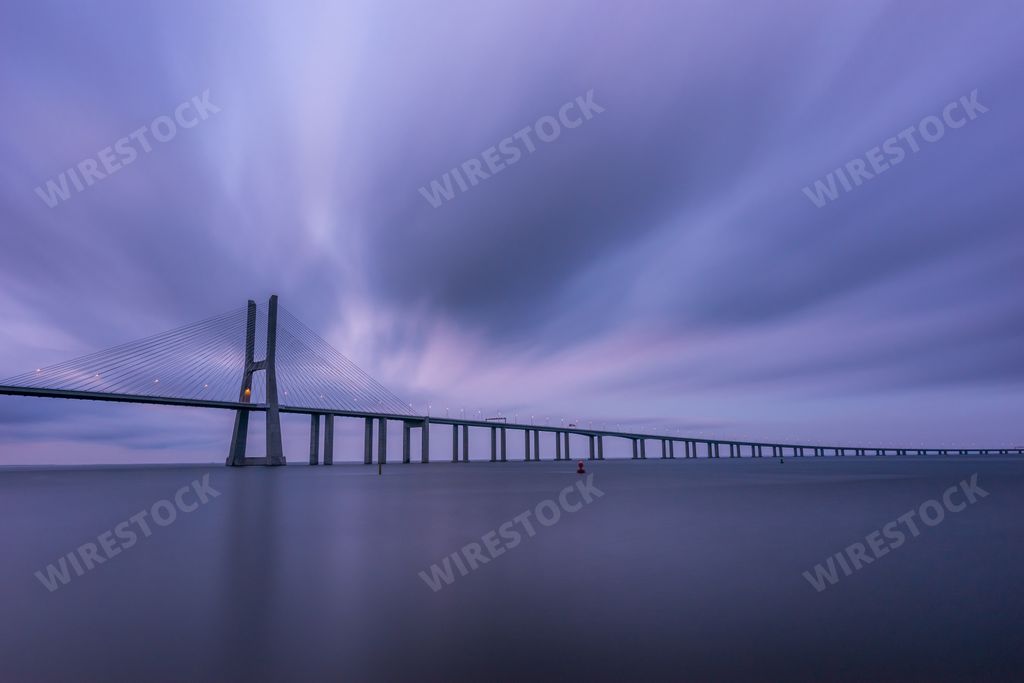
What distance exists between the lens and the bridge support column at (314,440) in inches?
3425

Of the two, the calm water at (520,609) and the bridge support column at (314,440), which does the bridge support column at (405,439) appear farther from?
the calm water at (520,609)

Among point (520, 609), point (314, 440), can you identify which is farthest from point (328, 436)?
point (520, 609)

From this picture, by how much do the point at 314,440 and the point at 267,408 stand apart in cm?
2639

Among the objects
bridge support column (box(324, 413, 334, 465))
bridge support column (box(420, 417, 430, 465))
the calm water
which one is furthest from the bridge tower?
the calm water

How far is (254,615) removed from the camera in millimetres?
7594

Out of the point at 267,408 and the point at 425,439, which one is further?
the point at 425,439

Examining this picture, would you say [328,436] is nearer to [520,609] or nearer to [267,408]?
[267,408]

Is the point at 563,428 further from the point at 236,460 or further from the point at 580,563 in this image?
the point at 580,563

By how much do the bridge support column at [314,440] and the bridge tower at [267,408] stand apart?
12.7m

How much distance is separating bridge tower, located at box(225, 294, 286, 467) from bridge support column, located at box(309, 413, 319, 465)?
12.7 m

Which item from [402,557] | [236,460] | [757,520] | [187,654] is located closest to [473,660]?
[187,654]

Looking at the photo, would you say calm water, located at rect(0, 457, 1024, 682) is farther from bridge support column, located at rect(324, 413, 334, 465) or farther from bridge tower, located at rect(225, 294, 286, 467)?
bridge support column, located at rect(324, 413, 334, 465)

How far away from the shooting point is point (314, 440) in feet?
299

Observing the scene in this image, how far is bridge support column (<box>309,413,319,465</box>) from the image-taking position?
285 ft
